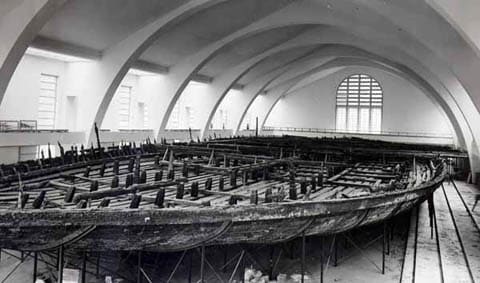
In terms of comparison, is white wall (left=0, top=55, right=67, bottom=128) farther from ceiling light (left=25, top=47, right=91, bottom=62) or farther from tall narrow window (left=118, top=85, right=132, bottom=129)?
tall narrow window (left=118, top=85, right=132, bottom=129)

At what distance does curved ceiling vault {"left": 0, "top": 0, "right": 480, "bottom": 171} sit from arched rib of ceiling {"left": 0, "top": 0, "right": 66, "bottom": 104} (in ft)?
0.09

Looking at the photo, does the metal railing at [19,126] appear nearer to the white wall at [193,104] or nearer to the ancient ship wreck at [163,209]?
the ancient ship wreck at [163,209]

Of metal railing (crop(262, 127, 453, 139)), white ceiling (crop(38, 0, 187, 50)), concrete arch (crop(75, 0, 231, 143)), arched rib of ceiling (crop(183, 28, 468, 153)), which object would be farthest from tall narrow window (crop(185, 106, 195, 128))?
metal railing (crop(262, 127, 453, 139))

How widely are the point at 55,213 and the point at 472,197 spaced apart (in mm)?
14228

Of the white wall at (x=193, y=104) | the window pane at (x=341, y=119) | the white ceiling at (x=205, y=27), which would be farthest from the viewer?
the window pane at (x=341, y=119)

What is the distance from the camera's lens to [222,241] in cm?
490

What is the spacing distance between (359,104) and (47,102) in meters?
22.1


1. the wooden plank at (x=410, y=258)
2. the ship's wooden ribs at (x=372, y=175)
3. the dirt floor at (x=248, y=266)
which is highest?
the ship's wooden ribs at (x=372, y=175)

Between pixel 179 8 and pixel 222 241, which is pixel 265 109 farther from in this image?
pixel 222 241

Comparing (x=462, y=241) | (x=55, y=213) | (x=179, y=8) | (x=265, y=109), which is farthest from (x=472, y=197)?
(x=265, y=109)

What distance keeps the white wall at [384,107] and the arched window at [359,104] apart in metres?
0.38

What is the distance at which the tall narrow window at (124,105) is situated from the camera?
736 inches

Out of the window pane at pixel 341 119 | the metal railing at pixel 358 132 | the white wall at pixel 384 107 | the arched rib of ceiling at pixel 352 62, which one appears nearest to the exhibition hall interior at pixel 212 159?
the arched rib of ceiling at pixel 352 62

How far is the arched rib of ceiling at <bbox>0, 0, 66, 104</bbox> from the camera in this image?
971 centimetres
